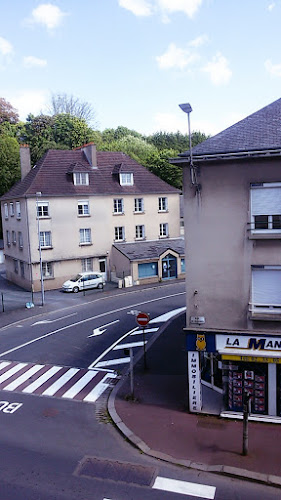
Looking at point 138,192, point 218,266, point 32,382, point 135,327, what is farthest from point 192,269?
point 138,192

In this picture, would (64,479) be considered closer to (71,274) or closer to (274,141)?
(274,141)

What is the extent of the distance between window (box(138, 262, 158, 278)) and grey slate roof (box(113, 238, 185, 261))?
763 millimetres

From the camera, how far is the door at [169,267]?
1807 inches

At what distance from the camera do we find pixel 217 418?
16031 mm

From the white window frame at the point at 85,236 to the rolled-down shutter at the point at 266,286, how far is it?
101 ft

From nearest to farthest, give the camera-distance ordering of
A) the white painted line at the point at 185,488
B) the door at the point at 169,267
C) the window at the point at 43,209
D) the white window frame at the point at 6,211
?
1. the white painted line at the point at 185,488
2. the window at the point at 43,209
3. the door at the point at 169,267
4. the white window frame at the point at 6,211

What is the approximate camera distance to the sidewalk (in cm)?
1309

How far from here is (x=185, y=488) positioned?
12.2 metres

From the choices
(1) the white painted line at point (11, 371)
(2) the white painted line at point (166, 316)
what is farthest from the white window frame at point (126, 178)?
(1) the white painted line at point (11, 371)

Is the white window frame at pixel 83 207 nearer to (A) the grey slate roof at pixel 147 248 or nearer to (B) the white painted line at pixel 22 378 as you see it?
(A) the grey slate roof at pixel 147 248

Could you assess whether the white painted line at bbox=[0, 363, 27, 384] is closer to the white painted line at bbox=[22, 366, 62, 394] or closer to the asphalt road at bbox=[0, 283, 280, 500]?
the asphalt road at bbox=[0, 283, 280, 500]

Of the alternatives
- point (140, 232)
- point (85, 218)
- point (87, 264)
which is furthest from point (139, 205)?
point (87, 264)

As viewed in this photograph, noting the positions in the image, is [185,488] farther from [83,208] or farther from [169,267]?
[83,208]

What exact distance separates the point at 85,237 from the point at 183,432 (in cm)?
3180
